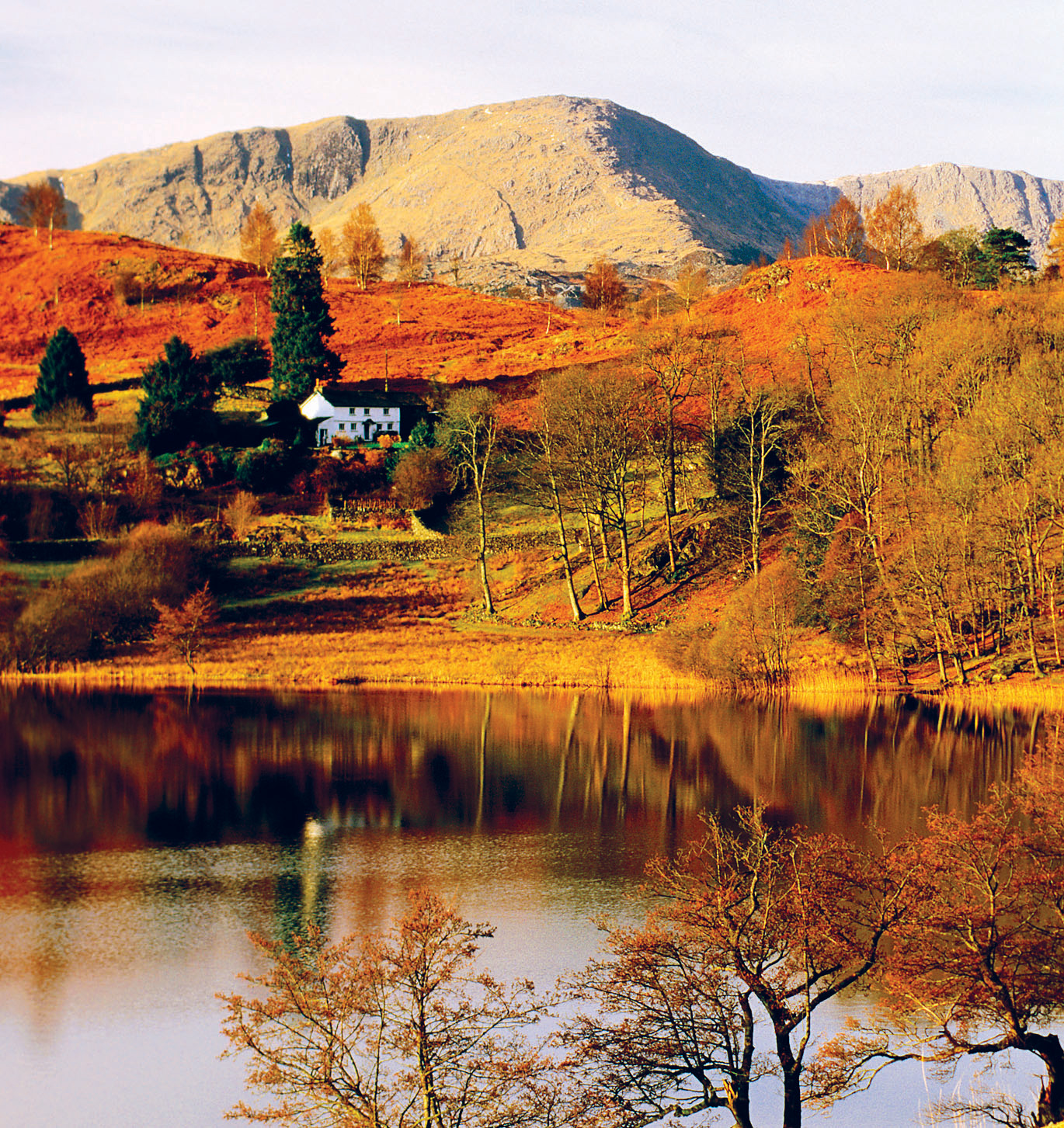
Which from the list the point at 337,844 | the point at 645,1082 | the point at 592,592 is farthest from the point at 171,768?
the point at 592,592

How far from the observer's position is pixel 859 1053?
16531 millimetres

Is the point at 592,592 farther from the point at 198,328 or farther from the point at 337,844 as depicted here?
the point at 198,328

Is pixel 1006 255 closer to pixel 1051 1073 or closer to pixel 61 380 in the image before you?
pixel 61 380

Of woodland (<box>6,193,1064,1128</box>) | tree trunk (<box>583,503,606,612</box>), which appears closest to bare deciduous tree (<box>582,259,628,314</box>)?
woodland (<box>6,193,1064,1128</box>)

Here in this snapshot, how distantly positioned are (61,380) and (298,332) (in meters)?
18.8

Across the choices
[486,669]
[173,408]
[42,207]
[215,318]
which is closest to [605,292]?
[215,318]

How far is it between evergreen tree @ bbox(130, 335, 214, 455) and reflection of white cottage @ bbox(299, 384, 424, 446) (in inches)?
314

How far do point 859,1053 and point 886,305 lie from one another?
5902 cm

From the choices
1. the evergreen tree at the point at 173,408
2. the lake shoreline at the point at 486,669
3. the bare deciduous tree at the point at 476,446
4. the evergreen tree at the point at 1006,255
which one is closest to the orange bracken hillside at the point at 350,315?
the evergreen tree at the point at 1006,255

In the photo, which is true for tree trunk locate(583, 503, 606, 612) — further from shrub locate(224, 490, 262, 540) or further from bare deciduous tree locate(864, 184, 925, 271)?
bare deciduous tree locate(864, 184, 925, 271)

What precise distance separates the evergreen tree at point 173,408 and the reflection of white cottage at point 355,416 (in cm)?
798

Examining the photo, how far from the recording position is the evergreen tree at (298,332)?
9619 cm

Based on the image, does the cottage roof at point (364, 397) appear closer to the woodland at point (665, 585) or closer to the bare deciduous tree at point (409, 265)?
the woodland at point (665, 585)

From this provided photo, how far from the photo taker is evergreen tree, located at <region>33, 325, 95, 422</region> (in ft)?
304
